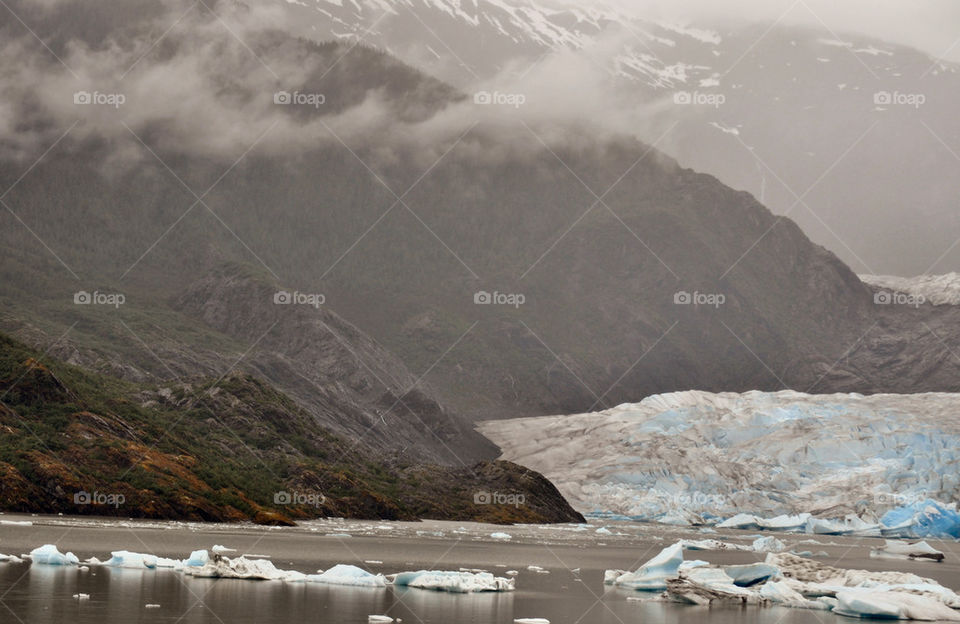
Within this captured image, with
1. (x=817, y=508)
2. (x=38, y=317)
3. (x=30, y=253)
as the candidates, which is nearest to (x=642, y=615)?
(x=817, y=508)

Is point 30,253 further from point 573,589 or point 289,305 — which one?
point 573,589

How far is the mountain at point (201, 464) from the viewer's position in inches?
2537

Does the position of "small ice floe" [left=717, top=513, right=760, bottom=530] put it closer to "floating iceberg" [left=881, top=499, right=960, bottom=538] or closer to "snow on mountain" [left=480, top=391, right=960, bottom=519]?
"snow on mountain" [left=480, top=391, right=960, bottom=519]

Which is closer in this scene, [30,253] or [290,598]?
[290,598]

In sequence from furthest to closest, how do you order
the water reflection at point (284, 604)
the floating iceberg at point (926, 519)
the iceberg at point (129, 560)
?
the floating iceberg at point (926, 519) < the iceberg at point (129, 560) < the water reflection at point (284, 604)

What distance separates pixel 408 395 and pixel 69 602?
482ft

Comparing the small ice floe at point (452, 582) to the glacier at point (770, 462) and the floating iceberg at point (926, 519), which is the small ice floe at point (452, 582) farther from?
the glacier at point (770, 462)

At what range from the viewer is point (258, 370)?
142 m
